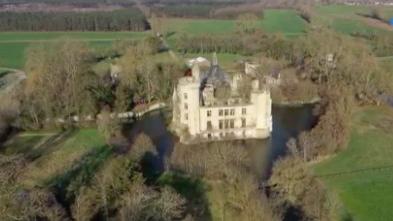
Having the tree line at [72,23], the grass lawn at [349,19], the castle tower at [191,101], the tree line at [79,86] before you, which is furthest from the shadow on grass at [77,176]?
the grass lawn at [349,19]

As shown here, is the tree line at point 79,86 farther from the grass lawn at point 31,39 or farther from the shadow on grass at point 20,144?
the grass lawn at point 31,39

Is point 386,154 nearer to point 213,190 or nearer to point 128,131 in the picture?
point 213,190

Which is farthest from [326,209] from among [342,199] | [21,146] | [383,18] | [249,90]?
[383,18]

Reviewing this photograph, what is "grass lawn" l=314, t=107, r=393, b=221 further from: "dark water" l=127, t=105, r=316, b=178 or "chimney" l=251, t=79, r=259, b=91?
"chimney" l=251, t=79, r=259, b=91

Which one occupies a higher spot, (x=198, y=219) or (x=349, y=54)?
(x=349, y=54)

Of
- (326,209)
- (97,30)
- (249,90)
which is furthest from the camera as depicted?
(97,30)

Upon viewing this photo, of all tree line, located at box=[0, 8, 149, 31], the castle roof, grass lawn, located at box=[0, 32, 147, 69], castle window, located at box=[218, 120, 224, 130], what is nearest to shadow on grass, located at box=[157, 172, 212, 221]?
castle window, located at box=[218, 120, 224, 130]

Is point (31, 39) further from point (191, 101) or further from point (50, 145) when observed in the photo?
point (191, 101)
